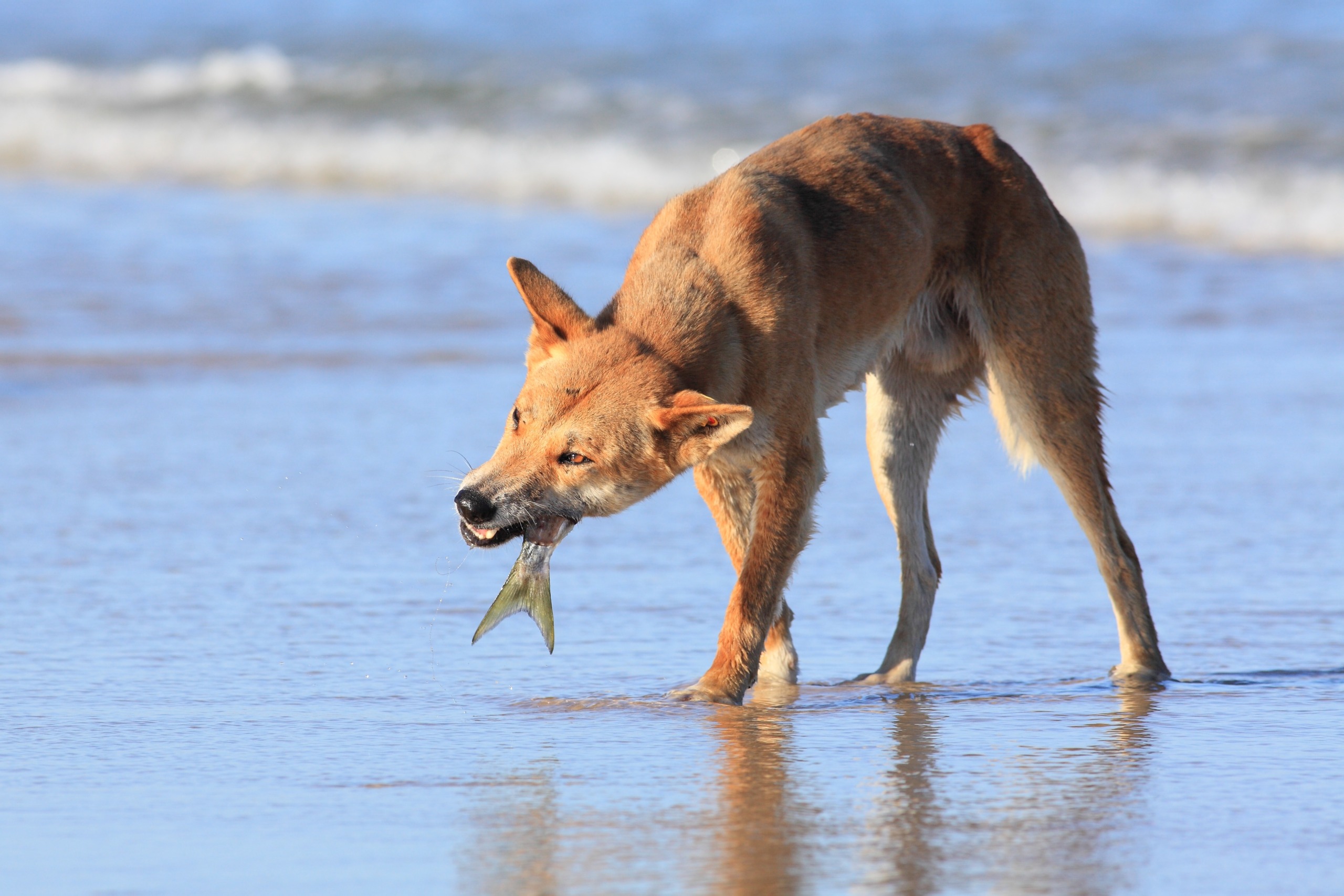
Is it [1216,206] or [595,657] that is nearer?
[595,657]

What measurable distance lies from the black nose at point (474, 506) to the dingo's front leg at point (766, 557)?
747 millimetres

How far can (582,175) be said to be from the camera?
1883 centimetres

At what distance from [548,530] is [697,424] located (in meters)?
0.52

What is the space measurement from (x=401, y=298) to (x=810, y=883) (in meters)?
9.11

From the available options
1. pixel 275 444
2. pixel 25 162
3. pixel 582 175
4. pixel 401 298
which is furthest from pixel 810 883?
pixel 25 162

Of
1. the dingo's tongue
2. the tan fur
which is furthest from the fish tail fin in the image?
the tan fur

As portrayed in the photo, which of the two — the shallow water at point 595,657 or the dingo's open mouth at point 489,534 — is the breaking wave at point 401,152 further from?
the dingo's open mouth at point 489,534

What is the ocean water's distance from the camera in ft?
11.8

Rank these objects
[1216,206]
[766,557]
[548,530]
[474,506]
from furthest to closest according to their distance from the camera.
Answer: [1216,206]
[766,557]
[548,530]
[474,506]

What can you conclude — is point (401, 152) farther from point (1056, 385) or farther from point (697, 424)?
point (697, 424)

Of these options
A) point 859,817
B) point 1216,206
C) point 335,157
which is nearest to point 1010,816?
point 859,817

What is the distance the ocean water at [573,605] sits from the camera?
3.61 meters

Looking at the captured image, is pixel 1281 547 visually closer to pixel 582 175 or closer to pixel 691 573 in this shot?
pixel 691 573

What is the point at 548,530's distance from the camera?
4.88m
